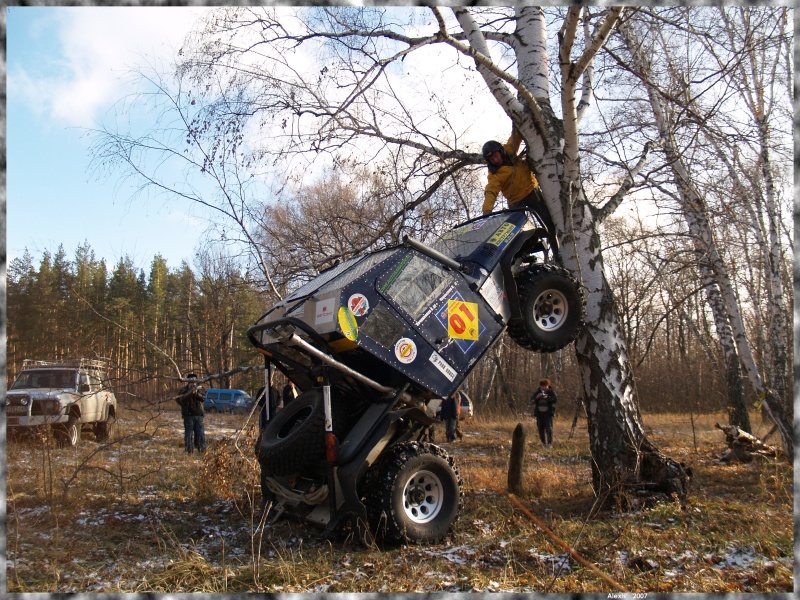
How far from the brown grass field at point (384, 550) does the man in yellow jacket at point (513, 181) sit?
3.33m

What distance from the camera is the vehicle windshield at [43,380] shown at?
1467 cm

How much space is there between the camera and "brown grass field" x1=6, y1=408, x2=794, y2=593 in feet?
15.6

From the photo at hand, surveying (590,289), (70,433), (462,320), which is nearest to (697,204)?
(590,289)

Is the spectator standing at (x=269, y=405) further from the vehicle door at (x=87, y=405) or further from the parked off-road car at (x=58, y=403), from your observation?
the vehicle door at (x=87, y=405)

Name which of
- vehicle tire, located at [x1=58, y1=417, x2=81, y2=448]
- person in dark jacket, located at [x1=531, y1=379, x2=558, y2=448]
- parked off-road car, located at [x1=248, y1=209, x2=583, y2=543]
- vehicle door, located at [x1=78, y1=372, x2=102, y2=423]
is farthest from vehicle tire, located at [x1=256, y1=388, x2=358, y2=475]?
person in dark jacket, located at [x1=531, y1=379, x2=558, y2=448]

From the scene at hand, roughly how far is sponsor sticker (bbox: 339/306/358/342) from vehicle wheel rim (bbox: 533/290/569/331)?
2.15 meters

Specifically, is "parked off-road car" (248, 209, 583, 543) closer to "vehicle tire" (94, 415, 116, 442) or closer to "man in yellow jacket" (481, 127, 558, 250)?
"man in yellow jacket" (481, 127, 558, 250)

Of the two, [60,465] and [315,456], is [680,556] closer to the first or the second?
[315,456]

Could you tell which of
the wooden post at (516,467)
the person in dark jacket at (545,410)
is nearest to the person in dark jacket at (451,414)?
the person in dark jacket at (545,410)

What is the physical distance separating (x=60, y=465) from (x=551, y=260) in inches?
334

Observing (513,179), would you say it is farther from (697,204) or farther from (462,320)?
(697,204)

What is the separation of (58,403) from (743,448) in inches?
548

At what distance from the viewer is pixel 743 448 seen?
37.7 feet

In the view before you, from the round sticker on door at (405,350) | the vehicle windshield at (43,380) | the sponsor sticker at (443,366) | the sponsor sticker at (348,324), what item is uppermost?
the sponsor sticker at (348,324)
